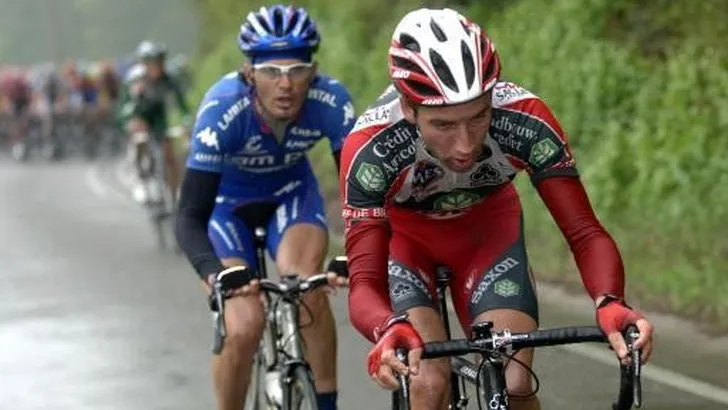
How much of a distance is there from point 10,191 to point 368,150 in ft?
73.8

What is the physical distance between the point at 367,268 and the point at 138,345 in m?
6.24

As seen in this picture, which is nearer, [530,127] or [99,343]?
[530,127]

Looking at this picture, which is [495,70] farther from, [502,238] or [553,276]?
[553,276]

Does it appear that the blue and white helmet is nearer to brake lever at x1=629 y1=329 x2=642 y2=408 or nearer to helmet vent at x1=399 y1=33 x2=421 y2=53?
helmet vent at x1=399 y1=33 x2=421 y2=53

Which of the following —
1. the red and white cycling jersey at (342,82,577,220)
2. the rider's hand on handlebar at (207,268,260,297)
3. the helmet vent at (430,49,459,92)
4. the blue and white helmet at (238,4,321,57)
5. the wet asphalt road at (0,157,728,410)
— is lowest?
the wet asphalt road at (0,157,728,410)

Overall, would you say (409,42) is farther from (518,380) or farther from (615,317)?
(518,380)

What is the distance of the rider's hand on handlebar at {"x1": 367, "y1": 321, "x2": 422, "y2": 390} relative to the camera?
4.59 metres

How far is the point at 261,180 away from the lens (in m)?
7.46

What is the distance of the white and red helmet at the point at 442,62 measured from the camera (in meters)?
4.80

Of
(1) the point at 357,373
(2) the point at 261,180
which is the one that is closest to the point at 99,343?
(1) the point at 357,373

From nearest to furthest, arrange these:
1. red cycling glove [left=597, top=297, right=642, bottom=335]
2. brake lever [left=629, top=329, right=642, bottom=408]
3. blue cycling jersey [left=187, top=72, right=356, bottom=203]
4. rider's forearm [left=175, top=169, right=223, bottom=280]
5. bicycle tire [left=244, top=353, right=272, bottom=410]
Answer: brake lever [left=629, top=329, right=642, bottom=408]
red cycling glove [left=597, top=297, right=642, bottom=335]
rider's forearm [left=175, top=169, right=223, bottom=280]
blue cycling jersey [left=187, top=72, right=356, bottom=203]
bicycle tire [left=244, top=353, right=272, bottom=410]

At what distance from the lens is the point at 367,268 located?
17.1 ft

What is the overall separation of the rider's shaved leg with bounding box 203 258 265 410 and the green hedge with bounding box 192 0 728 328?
4239 mm

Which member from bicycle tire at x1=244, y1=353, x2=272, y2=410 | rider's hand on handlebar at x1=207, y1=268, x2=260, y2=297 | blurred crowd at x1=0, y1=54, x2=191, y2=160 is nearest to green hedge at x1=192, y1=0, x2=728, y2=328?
bicycle tire at x1=244, y1=353, x2=272, y2=410
